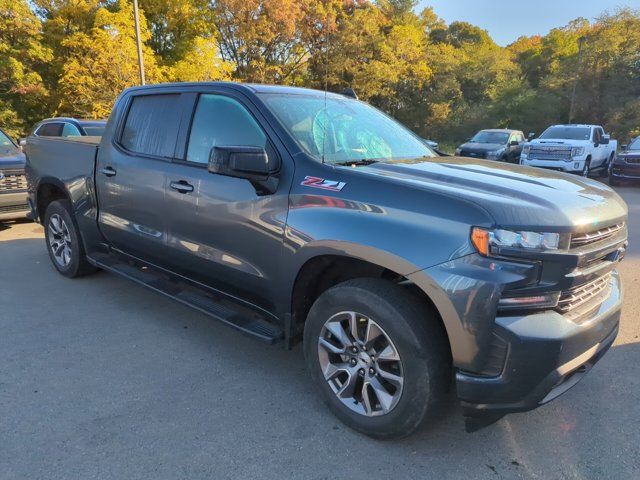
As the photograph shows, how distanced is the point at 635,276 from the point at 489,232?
437cm

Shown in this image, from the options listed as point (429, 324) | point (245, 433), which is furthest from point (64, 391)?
point (429, 324)

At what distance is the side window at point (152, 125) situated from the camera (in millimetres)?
3711

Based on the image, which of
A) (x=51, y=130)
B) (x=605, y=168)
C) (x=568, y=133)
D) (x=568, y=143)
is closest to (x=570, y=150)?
(x=568, y=143)

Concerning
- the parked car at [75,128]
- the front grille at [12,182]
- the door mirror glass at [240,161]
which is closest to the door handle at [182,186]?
the door mirror glass at [240,161]

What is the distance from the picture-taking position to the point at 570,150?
14.6m

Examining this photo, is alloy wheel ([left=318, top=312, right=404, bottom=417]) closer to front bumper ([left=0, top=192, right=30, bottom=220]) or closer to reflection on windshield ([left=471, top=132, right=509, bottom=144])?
front bumper ([left=0, top=192, right=30, bottom=220])

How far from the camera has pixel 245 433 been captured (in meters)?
2.68

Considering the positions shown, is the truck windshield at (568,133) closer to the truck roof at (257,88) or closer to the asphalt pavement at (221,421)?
the asphalt pavement at (221,421)

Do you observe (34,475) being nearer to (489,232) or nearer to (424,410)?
(424,410)

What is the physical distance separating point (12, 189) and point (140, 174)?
476cm

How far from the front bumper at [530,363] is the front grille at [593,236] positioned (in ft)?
Answer: 1.15

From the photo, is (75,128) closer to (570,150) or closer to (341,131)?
(341,131)

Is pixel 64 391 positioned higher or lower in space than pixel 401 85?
lower

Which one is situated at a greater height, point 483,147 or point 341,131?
point 341,131
